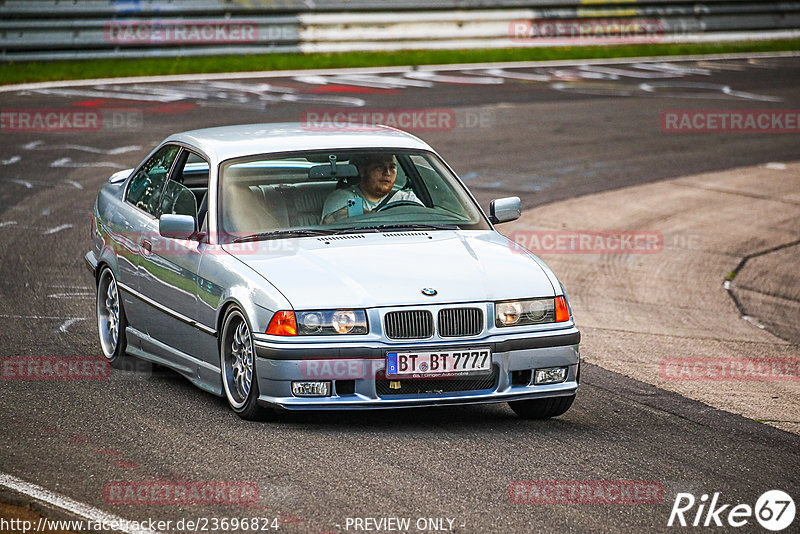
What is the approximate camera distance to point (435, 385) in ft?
22.3

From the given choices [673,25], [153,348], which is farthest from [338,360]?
[673,25]

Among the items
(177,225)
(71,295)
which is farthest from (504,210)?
(71,295)

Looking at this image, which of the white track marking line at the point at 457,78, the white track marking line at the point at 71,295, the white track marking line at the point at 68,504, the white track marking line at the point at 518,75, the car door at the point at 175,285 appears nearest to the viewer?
the white track marking line at the point at 68,504

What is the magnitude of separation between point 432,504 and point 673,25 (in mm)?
27038

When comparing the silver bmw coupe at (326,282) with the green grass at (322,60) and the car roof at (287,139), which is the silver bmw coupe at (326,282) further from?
the green grass at (322,60)

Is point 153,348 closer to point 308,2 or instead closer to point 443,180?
point 443,180

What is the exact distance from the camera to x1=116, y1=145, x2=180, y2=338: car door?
8.30 m

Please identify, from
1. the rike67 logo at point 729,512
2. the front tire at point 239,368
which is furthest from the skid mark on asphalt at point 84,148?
the rike67 logo at point 729,512

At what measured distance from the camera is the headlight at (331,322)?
671 centimetres

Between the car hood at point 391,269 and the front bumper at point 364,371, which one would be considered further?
the car hood at point 391,269

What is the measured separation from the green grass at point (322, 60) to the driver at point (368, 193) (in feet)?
50.1

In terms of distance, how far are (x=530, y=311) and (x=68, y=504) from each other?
8.83 ft

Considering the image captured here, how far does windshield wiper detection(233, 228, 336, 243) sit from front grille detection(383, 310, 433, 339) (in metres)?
1.09

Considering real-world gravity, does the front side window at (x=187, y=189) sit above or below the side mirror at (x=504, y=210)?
above
